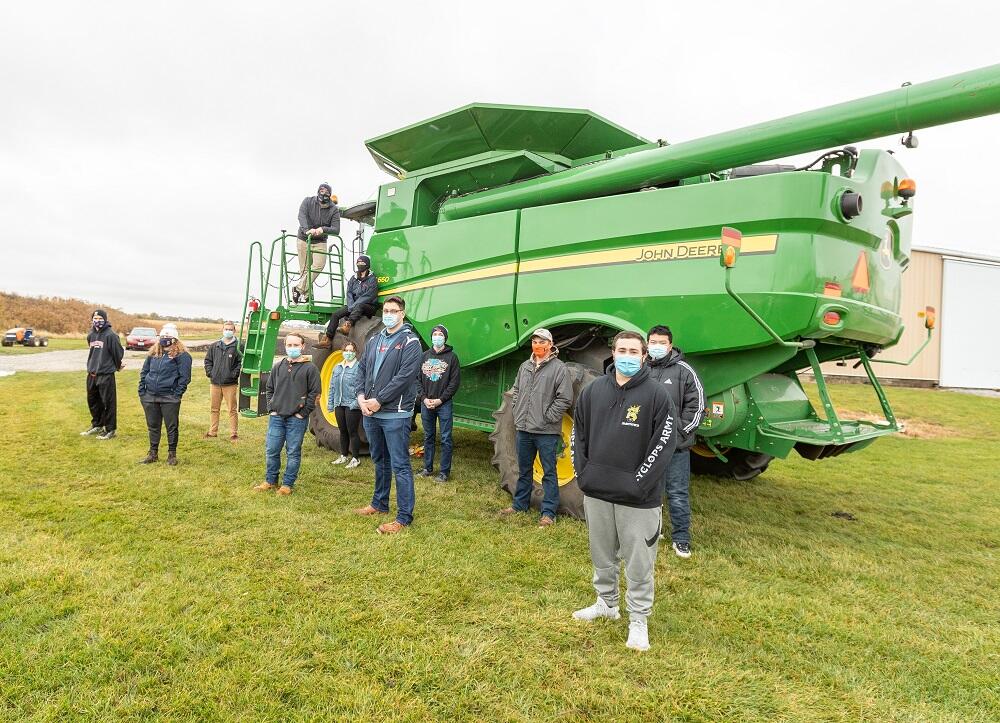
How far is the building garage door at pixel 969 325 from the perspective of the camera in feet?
57.5

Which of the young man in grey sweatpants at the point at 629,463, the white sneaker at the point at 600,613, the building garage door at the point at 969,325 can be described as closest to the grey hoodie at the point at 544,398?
the young man in grey sweatpants at the point at 629,463

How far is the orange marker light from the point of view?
4.58m

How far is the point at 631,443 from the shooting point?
10.5 ft

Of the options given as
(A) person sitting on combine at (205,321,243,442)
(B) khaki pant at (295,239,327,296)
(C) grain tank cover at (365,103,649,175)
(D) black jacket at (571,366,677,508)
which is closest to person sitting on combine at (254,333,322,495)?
(B) khaki pant at (295,239,327,296)

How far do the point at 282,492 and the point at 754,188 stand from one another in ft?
16.4

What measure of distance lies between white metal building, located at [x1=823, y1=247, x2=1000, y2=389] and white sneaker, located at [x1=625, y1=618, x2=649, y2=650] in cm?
1679

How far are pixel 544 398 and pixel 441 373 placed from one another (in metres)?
1.72

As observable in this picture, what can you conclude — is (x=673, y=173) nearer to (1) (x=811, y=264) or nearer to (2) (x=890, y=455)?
(1) (x=811, y=264)

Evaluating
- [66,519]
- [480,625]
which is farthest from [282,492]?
[480,625]

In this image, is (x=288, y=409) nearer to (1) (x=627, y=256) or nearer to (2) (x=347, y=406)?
(2) (x=347, y=406)

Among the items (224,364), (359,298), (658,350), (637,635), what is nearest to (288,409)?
(359,298)

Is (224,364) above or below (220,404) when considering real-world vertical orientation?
above

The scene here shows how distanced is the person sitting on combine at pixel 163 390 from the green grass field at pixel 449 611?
0.58 meters

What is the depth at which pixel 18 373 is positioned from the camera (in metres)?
17.6
